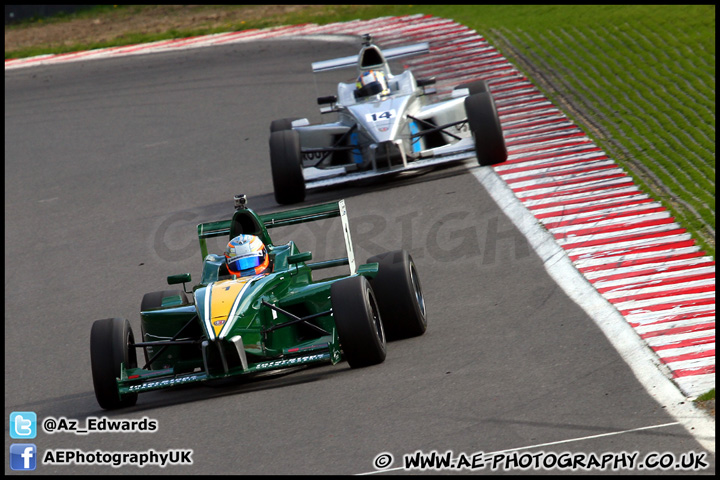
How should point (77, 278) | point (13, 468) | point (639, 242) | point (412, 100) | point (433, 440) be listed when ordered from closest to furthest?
point (433, 440), point (13, 468), point (639, 242), point (77, 278), point (412, 100)

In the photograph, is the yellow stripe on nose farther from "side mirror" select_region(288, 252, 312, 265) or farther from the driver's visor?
"side mirror" select_region(288, 252, 312, 265)

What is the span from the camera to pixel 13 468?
765cm

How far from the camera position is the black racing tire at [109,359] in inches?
334

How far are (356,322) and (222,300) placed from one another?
1069mm

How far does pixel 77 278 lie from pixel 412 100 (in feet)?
16.7

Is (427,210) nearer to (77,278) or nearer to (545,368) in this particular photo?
(77,278)

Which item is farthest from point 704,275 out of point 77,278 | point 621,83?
point 621,83

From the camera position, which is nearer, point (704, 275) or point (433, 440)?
point (433, 440)

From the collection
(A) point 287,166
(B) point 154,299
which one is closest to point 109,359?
(B) point 154,299

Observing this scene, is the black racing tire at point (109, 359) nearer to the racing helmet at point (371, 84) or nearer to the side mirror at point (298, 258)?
the side mirror at point (298, 258)

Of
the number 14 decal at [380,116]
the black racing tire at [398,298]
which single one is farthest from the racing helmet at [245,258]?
the number 14 decal at [380,116]

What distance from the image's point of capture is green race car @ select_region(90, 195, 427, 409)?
8.36 metres

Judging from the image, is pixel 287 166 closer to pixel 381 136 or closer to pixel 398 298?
pixel 381 136

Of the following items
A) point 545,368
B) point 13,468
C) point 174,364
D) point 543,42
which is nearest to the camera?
point 13,468
